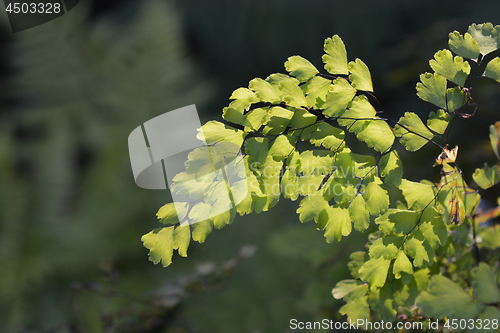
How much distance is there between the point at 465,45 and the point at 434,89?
0.23ft

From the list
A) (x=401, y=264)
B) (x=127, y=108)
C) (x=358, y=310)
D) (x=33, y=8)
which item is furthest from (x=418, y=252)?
(x=33, y=8)

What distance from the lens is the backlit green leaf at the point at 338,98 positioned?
0.35 metres

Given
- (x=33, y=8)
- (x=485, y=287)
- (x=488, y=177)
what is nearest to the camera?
(x=485, y=287)

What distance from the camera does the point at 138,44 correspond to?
5.25ft

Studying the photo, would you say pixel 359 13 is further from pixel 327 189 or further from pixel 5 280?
pixel 5 280

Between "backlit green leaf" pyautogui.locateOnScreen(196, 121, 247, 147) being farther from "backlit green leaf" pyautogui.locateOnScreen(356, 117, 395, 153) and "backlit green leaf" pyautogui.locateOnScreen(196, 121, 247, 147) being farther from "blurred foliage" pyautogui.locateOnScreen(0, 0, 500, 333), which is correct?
"blurred foliage" pyautogui.locateOnScreen(0, 0, 500, 333)

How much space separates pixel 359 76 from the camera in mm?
373

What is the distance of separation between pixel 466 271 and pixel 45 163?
1.69 meters

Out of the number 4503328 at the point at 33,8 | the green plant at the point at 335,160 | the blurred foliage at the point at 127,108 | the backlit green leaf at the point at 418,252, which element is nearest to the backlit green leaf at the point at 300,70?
the green plant at the point at 335,160

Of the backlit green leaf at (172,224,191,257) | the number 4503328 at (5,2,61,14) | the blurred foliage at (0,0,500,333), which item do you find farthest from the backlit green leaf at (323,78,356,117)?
the number 4503328 at (5,2,61,14)

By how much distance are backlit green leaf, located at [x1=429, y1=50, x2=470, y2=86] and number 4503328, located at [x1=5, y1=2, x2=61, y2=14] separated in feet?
5.95

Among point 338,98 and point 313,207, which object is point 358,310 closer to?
point 313,207

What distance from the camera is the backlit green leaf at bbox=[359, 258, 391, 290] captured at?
39 cm

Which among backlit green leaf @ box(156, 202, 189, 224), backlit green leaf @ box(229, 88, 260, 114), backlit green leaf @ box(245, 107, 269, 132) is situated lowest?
backlit green leaf @ box(156, 202, 189, 224)
